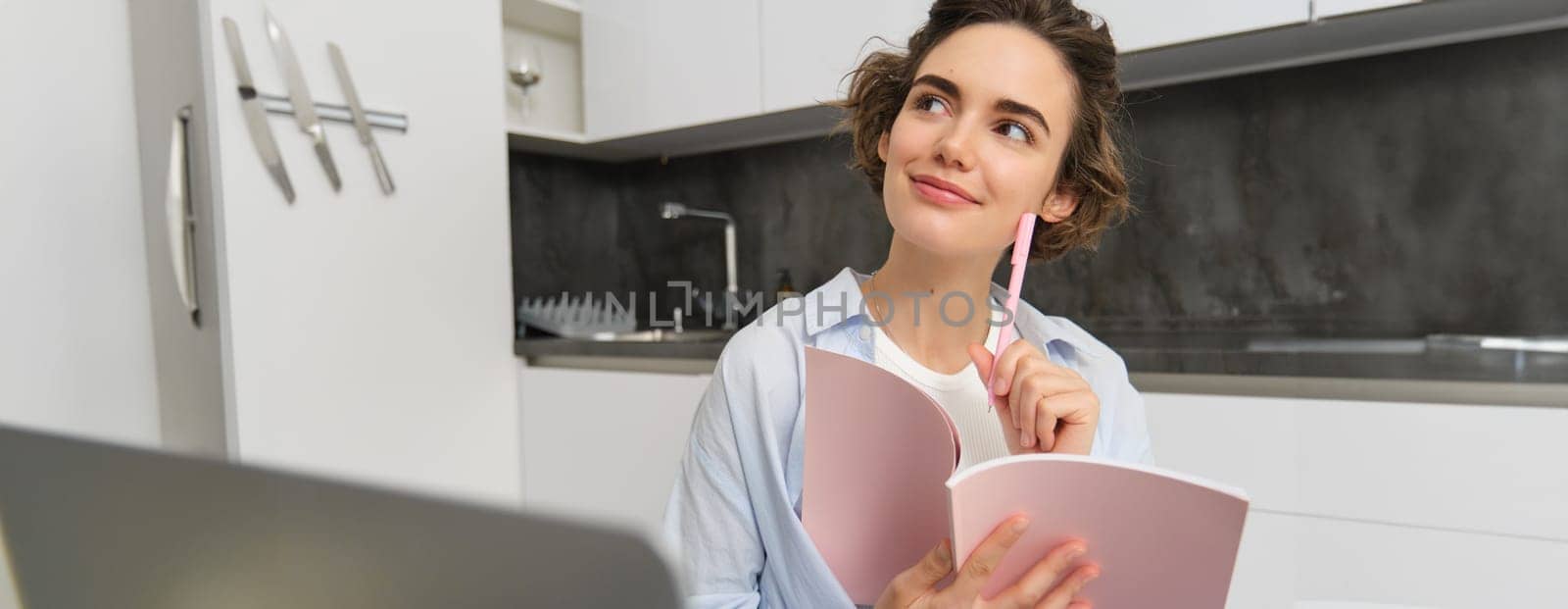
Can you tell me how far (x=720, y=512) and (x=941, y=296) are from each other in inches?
10.6

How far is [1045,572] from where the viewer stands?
0.54m

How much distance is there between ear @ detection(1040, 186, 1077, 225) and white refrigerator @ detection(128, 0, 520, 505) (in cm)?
137

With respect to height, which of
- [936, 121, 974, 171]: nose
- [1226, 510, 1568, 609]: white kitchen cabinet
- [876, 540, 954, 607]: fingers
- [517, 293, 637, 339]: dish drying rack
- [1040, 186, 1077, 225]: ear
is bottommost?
[1226, 510, 1568, 609]: white kitchen cabinet

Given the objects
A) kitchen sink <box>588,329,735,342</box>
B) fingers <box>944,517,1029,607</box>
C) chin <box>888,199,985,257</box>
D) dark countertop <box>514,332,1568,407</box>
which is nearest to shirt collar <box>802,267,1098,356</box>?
chin <box>888,199,985,257</box>

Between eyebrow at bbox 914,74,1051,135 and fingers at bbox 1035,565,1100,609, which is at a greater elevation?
eyebrow at bbox 914,74,1051,135

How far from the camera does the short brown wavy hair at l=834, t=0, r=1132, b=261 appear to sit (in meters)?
0.81

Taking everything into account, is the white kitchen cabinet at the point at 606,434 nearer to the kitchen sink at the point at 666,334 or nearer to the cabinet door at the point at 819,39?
the kitchen sink at the point at 666,334

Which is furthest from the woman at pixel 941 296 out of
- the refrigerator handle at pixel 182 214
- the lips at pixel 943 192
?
the refrigerator handle at pixel 182 214

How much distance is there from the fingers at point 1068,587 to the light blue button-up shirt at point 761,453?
0.22 m

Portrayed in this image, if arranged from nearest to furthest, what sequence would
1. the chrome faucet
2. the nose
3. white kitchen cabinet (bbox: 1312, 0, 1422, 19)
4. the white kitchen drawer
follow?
the nose, the white kitchen drawer, white kitchen cabinet (bbox: 1312, 0, 1422, 19), the chrome faucet

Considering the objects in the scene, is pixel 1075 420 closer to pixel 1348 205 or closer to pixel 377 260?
pixel 1348 205

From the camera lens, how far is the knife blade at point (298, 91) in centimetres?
166

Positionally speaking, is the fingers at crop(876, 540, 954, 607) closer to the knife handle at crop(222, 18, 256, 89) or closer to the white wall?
the knife handle at crop(222, 18, 256, 89)

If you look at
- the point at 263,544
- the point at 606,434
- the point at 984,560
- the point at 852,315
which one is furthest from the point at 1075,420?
the point at 606,434
